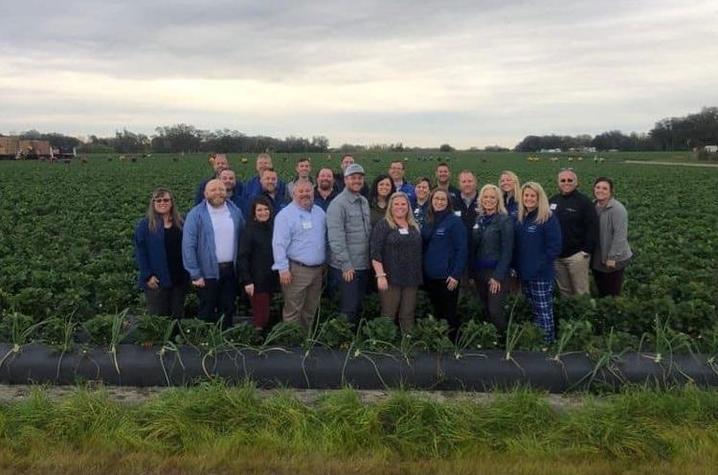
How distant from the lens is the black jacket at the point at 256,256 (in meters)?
6.17

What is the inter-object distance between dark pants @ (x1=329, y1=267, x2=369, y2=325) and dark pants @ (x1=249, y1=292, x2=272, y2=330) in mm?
731

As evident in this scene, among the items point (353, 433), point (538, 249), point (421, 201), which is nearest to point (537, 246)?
point (538, 249)

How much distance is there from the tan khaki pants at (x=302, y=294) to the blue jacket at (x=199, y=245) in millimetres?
728

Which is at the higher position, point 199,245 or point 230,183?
point 230,183

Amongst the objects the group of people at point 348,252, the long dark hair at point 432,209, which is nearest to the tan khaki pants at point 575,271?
the group of people at point 348,252

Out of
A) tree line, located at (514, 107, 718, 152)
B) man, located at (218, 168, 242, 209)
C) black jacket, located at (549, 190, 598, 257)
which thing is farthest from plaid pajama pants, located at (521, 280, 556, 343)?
tree line, located at (514, 107, 718, 152)

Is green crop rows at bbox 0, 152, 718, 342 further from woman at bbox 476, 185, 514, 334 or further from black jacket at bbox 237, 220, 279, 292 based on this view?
black jacket at bbox 237, 220, 279, 292

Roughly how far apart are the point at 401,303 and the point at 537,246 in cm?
140

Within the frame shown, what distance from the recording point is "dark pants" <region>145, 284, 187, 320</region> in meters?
6.33

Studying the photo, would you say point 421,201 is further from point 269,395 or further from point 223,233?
point 269,395

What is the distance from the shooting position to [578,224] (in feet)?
22.6

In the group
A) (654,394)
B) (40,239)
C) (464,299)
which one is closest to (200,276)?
(464,299)

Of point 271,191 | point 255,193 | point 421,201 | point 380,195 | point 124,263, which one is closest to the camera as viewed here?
point 380,195

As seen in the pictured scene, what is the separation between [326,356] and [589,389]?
6.82 ft
